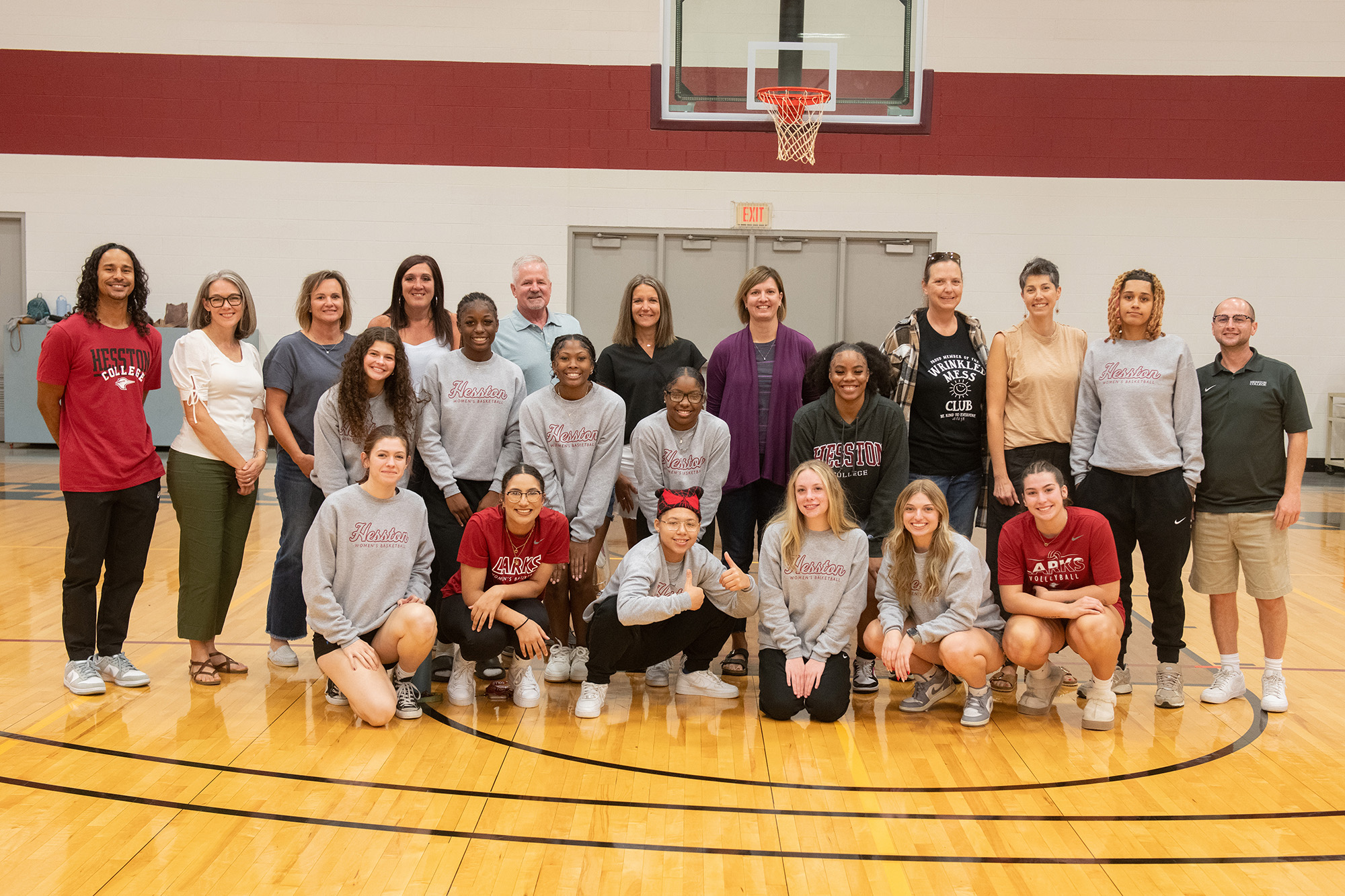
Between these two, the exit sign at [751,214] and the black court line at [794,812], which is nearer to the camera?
the black court line at [794,812]

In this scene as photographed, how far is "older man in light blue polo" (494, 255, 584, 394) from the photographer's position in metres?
4.37

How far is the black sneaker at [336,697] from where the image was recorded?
3.66m

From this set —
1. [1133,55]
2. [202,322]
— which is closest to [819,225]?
[1133,55]

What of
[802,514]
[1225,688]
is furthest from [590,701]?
[1225,688]

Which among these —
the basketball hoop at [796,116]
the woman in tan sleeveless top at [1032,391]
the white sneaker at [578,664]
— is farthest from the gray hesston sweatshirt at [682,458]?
the basketball hoop at [796,116]

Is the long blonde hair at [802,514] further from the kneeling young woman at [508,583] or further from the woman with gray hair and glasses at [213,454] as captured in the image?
the woman with gray hair and glasses at [213,454]

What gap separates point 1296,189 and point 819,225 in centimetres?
479

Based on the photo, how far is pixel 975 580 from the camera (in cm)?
365

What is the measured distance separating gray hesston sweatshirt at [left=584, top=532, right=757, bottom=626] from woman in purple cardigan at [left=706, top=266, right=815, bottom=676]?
32 cm

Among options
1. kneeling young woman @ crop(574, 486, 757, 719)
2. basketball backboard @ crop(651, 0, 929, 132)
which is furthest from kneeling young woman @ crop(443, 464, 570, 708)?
basketball backboard @ crop(651, 0, 929, 132)

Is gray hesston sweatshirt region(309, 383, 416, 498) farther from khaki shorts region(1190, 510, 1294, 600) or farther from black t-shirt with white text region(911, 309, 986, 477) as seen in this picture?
khaki shorts region(1190, 510, 1294, 600)

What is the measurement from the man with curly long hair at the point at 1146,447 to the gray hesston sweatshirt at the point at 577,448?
1.79 metres

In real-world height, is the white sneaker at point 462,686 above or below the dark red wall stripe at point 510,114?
below

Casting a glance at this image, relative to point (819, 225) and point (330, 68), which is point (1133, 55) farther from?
point (330, 68)
